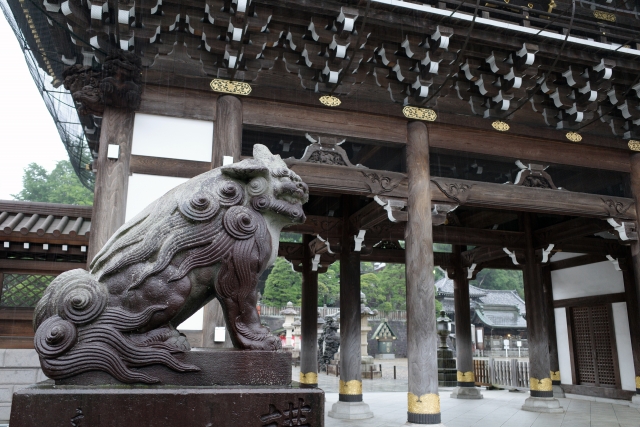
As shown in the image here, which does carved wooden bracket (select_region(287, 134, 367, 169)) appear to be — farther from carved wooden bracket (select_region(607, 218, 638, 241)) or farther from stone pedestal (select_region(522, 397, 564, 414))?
stone pedestal (select_region(522, 397, 564, 414))

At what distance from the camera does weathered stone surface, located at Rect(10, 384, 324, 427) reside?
2408 millimetres

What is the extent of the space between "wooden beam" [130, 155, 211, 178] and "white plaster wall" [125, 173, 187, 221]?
0.07 meters

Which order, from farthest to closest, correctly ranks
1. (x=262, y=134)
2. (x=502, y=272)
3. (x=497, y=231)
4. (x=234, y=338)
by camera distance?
(x=502, y=272) → (x=497, y=231) → (x=262, y=134) → (x=234, y=338)

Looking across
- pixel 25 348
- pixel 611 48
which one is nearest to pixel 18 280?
pixel 25 348

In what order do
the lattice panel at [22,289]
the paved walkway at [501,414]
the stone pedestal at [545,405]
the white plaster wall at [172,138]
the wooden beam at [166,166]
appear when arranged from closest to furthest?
1. the wooden beam at [166,166]
2. the white plaster wall at [172,138]
3. the lattice panel at [22,289]
4. the paved walkway at [501,414]
5. the stone pedestal at [545,405]

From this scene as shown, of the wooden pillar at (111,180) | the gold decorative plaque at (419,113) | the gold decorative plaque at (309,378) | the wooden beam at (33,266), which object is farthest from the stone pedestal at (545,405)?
the wooden beam at (33,266)

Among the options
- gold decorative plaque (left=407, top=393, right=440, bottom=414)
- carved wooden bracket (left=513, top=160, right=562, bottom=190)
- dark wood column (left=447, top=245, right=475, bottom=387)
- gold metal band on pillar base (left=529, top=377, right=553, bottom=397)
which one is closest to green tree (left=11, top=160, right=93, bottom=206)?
dark wood column (left=447, top=245, right=475, bottom=387)

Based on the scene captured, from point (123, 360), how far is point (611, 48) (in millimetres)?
7993

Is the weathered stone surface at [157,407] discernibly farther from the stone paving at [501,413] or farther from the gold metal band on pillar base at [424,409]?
the stone paving at [501,413]

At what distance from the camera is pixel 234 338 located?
2.86 metres

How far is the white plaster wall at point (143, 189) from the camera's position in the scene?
628 centimetres

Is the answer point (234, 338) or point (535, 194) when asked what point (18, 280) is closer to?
point (234, 338)

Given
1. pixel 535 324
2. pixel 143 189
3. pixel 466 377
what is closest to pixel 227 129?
pixel 143 189

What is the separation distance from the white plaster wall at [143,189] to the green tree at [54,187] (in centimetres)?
3439
